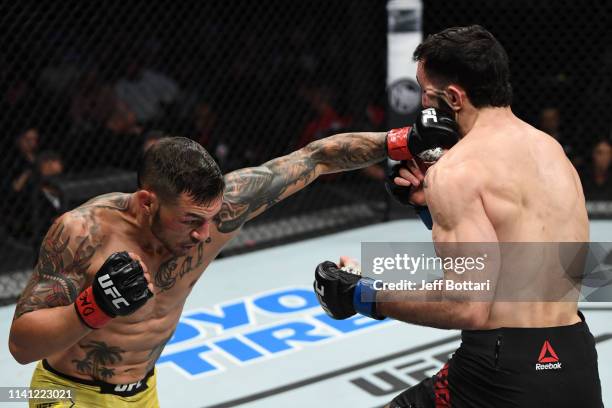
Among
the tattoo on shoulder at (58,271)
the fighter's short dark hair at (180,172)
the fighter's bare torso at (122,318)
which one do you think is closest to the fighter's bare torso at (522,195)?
the fighter's short dark hair at (180,172)

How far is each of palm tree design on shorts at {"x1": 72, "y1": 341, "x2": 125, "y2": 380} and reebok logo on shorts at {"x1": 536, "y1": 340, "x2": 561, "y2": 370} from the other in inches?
42.7

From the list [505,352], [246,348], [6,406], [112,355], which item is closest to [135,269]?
[112,355]

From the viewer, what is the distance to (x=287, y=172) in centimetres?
265

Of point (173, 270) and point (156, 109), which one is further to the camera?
point (156, 109)

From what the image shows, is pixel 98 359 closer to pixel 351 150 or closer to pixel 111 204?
pixel 111 204

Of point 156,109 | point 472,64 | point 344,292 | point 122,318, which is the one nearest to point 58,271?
point 122,318

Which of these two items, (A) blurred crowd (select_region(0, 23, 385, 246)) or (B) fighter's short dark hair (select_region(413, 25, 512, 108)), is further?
(A) blurred crowd (select_region(0, 23, 385, 246))

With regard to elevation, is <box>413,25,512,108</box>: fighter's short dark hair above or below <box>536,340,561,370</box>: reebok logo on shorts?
above

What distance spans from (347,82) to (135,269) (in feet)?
15.1

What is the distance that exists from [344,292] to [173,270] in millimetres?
485

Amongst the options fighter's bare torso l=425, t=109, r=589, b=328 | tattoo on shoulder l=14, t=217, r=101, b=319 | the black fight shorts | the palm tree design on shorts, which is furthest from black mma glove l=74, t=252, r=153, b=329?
the black fight shorts

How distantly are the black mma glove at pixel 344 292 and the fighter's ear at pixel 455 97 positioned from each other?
1.63ft

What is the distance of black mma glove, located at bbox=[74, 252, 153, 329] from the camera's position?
6.38 feet

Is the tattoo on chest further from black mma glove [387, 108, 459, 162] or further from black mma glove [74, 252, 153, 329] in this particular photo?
black mma glove [387, 108, 459, 162]
